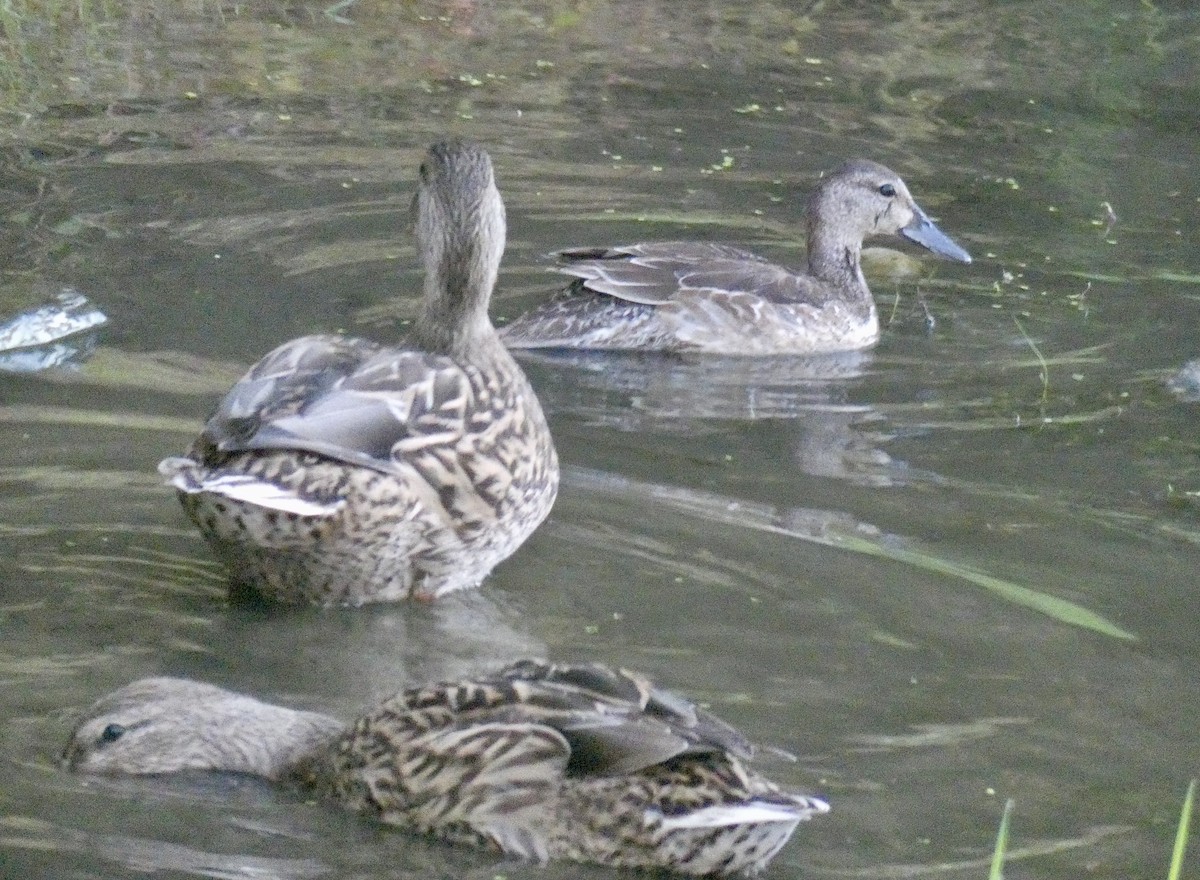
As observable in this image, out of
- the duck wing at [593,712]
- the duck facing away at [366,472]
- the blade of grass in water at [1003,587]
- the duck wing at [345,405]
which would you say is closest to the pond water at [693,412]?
the blade of grass in water at [1003,587]

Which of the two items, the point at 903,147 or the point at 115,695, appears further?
the point at 903,147

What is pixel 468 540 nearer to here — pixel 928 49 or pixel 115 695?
pixel 115 695

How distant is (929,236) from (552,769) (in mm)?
6556

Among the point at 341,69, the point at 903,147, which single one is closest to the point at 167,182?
the point at 341,69

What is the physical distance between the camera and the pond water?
542 cm

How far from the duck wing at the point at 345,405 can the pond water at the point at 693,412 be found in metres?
0.54

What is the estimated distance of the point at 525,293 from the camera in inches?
413

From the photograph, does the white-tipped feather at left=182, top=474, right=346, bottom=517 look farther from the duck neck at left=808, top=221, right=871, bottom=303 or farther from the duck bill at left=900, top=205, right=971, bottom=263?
the duck bill at left=900, top=205, right=971, bottom=263

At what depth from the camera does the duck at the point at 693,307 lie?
9984mm

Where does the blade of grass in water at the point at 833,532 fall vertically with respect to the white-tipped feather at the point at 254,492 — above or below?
below

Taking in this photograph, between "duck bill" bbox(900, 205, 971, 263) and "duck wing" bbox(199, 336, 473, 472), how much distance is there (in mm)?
4743

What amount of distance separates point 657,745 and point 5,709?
1.70 metres

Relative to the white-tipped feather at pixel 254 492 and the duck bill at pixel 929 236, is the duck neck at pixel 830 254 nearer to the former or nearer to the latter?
the duck bill at pixel 929 236

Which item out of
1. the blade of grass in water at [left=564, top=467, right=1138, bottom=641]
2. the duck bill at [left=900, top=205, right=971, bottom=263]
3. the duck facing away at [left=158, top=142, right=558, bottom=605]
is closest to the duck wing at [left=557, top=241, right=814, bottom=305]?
the duck bill at [left=900, top=205, right=971, bottom=263]
